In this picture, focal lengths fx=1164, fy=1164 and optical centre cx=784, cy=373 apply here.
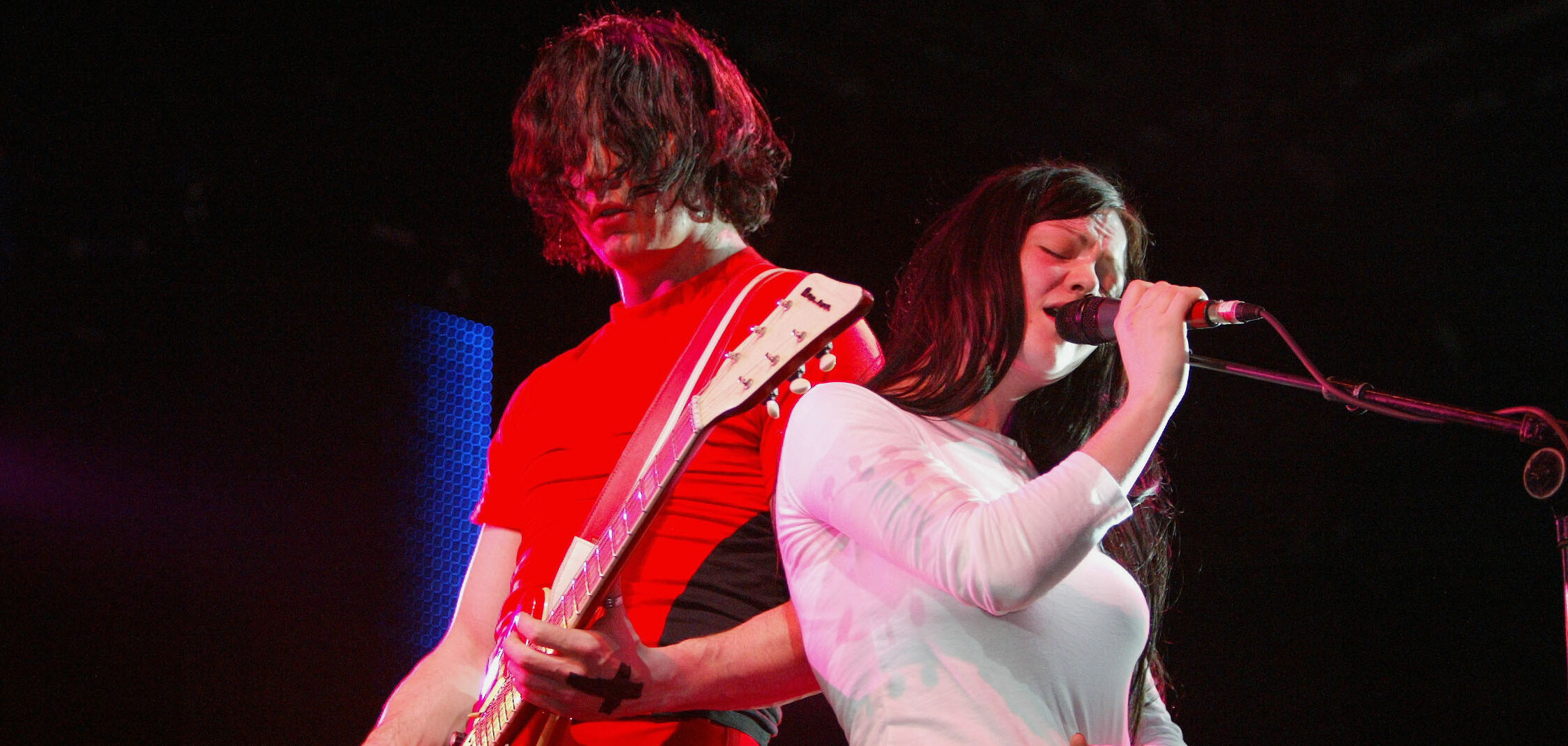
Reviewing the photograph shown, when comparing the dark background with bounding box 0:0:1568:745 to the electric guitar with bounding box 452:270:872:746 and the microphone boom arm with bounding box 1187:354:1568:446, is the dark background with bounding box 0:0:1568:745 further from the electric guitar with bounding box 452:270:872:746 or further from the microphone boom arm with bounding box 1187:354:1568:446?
the microphone boom arm with bounding box 1187:354:1568:446

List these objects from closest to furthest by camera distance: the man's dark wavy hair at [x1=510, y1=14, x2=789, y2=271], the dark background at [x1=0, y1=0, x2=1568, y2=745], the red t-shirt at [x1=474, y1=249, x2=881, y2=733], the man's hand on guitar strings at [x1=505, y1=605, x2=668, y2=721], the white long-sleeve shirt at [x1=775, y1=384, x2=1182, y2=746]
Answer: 1. the white long-sleeve shirt at [x1=775, y1=384, x2=1182, y2=746]
2. the man's hand on guitar strings at [x1=505, y1=605, x2=668, y2=721]
3. the red t-shirt at [x1=474, y1=249, x2=881, y2=733]
4. the man's dark wavy hair at [x1=510, y1=14, x2=789, y2=271]
5. the dark background at [x1=0, y1=0, x2=1568, y2=745]

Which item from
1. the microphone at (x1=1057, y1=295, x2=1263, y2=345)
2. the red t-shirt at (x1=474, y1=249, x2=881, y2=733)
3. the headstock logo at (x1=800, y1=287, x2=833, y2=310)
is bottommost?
the red t-shirt at (x1=474, y1=249, x2=881, y2=733)

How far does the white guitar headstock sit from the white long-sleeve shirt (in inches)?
4.5

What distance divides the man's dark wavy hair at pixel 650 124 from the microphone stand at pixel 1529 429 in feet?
3.38

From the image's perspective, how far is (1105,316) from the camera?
4.83 ft

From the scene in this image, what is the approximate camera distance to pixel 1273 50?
307cm

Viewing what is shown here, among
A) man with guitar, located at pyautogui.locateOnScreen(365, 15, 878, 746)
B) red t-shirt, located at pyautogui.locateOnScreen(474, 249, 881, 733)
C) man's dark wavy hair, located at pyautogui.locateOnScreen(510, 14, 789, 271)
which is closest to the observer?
man with guitar, located at pyautogui.locateOnScreen(365, 15, 878, 746)

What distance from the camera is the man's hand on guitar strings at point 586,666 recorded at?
1.46 m

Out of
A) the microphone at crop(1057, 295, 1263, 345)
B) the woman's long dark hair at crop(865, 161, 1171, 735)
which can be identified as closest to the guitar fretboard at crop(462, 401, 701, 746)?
the woman's long dark hair at crop(865, 161, 1171, 735)

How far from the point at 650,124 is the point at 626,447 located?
75cm

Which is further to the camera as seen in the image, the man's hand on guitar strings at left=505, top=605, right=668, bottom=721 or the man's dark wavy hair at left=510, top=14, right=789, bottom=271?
the man's dark wavy hair at left=510, top=14, right=789, bottom=271

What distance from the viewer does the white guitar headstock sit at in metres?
1.38

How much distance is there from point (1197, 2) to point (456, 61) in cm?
204

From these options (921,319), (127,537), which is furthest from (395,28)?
(921,319)
